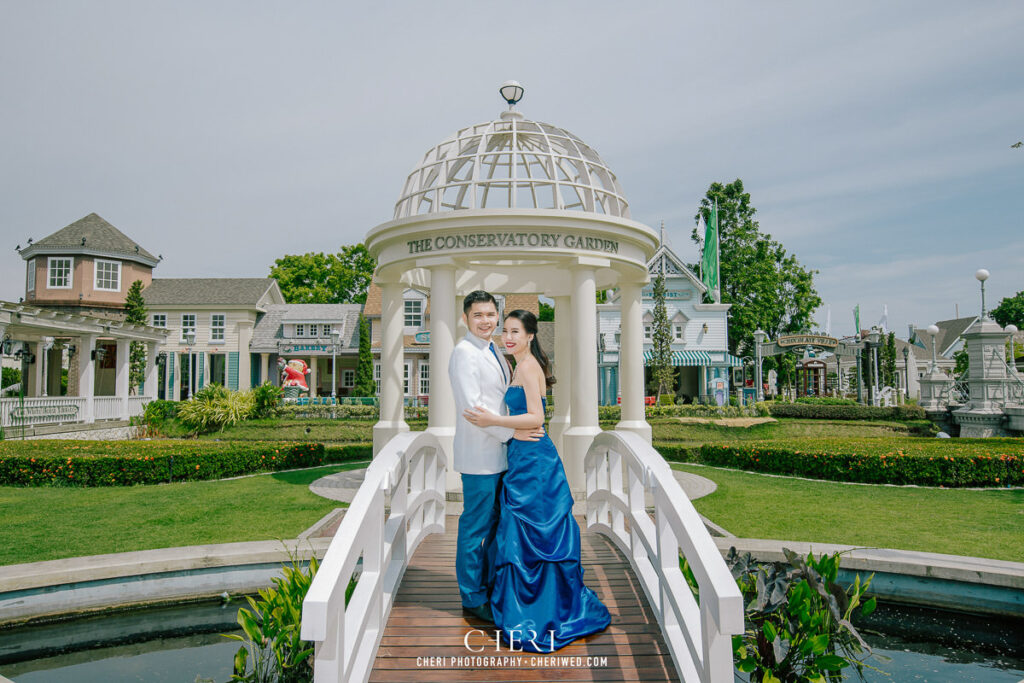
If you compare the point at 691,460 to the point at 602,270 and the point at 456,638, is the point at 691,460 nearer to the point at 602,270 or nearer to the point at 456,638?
the point at 602,270

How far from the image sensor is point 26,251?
34344 mm

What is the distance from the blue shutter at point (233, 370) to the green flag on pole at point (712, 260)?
30.0 meters

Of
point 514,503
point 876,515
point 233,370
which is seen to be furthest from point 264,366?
point 514,503

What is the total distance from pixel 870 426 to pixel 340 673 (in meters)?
24.3

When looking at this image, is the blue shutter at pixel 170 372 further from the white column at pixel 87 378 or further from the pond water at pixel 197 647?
the pond water at pixel 197 647

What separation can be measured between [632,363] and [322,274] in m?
45.1

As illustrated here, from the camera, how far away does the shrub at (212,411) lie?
2381cm

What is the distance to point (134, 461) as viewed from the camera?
42.8ft

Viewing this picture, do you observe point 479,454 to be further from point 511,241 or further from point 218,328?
point 218,328

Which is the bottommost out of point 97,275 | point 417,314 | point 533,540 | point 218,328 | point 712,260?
point 533,540

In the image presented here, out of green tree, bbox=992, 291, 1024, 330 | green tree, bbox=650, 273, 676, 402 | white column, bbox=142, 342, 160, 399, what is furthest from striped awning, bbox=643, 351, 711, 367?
green tree, bbox=992, 291, 1024, 330

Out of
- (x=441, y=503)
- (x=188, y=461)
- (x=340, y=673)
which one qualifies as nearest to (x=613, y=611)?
(x=340, y=673)

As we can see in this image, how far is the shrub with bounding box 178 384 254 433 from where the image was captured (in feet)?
78.1

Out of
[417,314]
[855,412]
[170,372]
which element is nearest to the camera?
[855,412]
